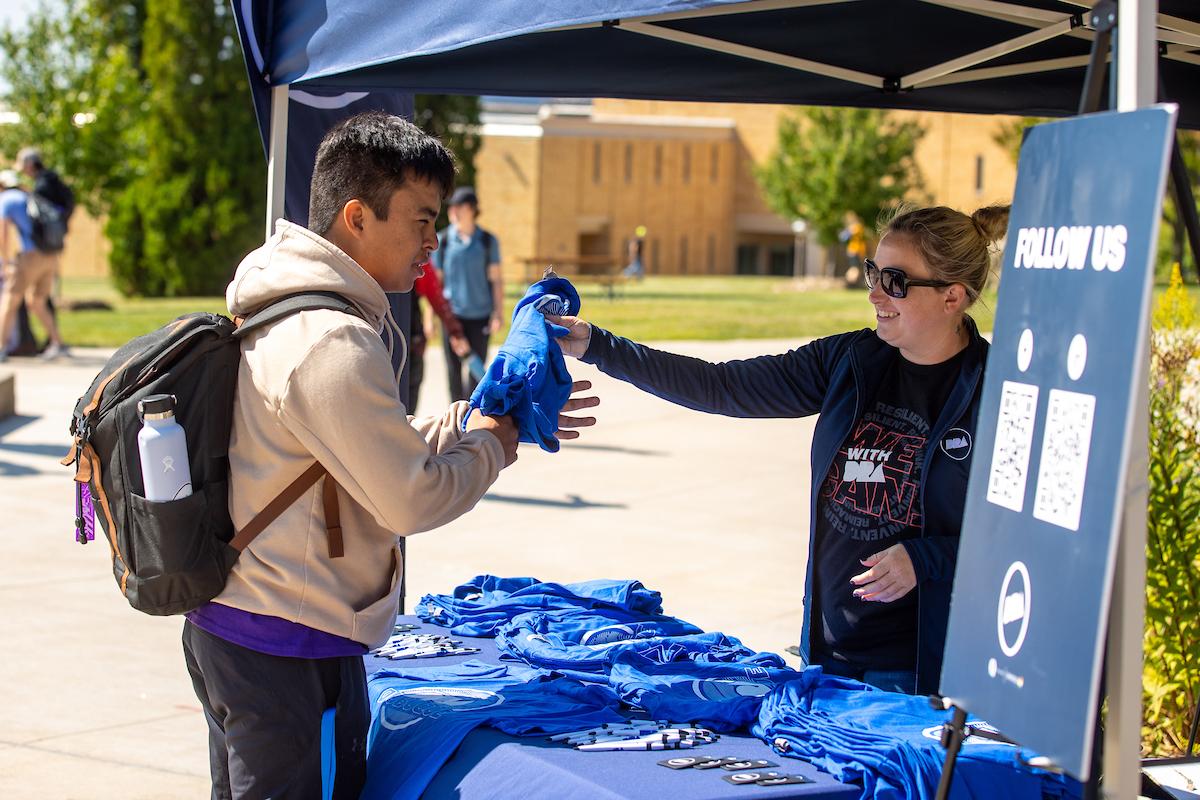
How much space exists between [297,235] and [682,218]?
202 ft

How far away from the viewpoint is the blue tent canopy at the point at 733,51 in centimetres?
337

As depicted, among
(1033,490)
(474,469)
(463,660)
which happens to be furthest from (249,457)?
(1033,490)

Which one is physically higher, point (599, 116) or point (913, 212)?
point (599, 116)

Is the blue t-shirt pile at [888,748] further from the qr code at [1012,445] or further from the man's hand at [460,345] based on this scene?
the man's hand at [460,345]

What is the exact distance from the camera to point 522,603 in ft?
13.3

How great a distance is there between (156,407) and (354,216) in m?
0.55

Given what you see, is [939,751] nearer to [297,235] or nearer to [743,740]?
[743,740]

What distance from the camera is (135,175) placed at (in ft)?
99.3

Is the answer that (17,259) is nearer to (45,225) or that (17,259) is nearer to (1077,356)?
(45,225)

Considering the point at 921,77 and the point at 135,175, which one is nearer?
the point at 921,77

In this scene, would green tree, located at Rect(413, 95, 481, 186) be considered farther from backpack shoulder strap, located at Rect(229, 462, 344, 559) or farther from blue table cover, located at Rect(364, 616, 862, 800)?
backpack shoulder strap, located at Rect(229, 462, 344, 559)

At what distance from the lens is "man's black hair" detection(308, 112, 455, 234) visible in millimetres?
2789

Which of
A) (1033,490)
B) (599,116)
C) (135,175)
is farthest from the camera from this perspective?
(599,116)

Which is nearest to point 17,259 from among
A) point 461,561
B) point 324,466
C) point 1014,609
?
point 461,561
